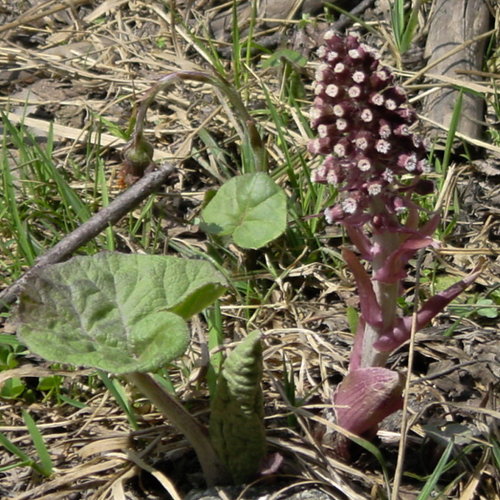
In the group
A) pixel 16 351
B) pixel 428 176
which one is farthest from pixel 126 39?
pixel 16 351

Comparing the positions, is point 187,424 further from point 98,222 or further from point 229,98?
point 229,98

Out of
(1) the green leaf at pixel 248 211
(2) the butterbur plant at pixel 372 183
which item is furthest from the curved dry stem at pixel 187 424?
(1) the green leaf at pixel 248 211

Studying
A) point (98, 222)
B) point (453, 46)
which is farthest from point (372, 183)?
point (453, 46)

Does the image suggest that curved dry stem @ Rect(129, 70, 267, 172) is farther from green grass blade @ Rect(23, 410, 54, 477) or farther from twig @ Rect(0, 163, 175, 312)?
green grass blade @ Rect(23, 410, 54, 477)

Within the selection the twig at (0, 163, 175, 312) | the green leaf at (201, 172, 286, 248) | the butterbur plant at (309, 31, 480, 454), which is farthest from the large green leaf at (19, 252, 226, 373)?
the green leaf at (201, 172, 286, 248)

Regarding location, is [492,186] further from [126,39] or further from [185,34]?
[126,39]

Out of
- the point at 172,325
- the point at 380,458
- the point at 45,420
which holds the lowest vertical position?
the point at 45,420
